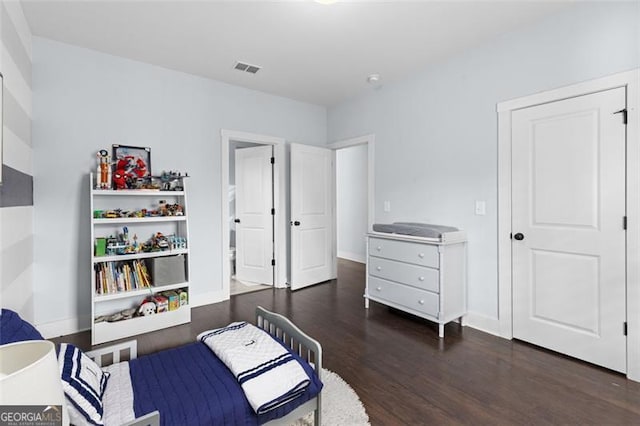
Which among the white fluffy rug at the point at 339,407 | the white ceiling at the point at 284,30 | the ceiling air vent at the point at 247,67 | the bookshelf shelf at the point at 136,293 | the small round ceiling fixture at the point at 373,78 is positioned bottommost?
the white fluffy rug at the point at 339,407

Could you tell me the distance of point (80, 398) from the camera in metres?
1.17

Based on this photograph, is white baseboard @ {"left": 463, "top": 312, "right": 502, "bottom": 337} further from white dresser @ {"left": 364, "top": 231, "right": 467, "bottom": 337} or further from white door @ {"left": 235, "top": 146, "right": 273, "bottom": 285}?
white door @ {"left": 235, "top": 146, "right": 273, "bottom": 285}

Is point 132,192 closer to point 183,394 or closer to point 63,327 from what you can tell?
point 63,327

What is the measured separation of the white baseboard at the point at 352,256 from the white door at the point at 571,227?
352 centimetres

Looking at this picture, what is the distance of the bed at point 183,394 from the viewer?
4.23 feet

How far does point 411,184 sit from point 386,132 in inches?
30.4

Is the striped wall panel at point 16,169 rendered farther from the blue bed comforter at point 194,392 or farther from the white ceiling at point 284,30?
the blue bed comforter at point 194,392

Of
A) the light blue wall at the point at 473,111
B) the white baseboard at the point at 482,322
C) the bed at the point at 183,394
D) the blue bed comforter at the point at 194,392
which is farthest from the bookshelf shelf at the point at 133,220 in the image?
the white baseboard at the point at 482,322

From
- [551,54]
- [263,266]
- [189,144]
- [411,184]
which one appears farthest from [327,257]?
[551,54]

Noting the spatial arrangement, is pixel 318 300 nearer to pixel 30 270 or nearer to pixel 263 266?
pixel 263 266

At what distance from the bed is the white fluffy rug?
0.55ft

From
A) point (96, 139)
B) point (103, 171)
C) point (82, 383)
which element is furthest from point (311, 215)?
point (82, 383)

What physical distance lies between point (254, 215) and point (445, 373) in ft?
10.8

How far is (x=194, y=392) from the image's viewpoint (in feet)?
4.69
